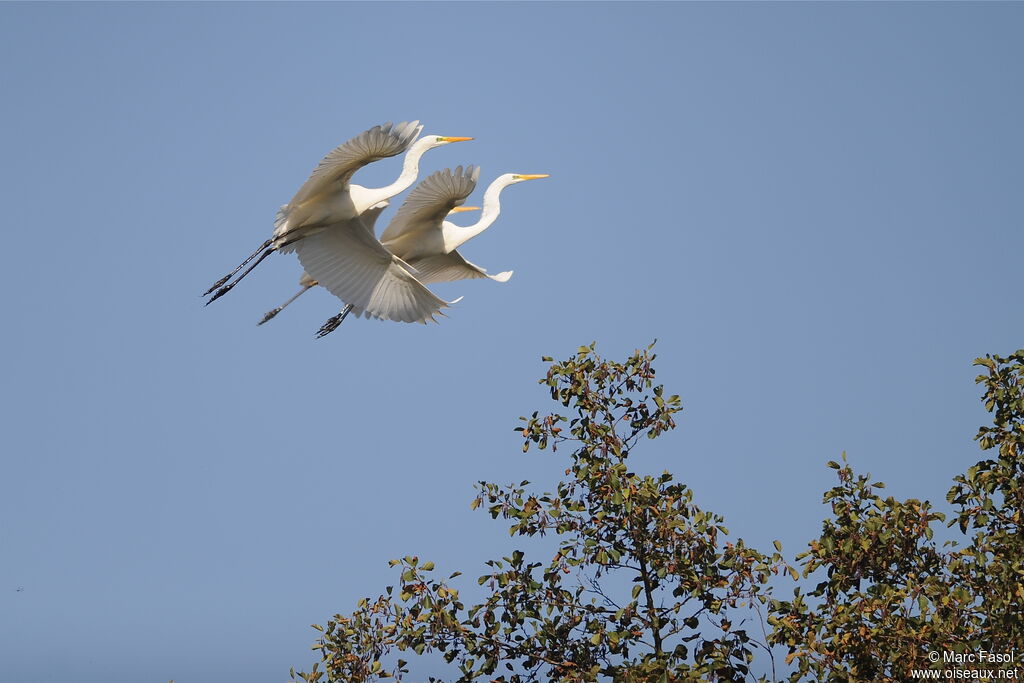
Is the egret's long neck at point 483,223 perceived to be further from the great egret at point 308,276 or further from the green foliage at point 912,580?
the green foliage at point 912,580

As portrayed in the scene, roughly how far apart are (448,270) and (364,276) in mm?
2667

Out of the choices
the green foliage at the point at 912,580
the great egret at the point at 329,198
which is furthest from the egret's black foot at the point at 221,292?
the green foliage at the point at 912,580

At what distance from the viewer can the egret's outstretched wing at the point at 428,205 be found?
1600 cm

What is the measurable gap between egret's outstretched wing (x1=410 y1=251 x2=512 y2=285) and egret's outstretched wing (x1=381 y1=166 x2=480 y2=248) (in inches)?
23.5

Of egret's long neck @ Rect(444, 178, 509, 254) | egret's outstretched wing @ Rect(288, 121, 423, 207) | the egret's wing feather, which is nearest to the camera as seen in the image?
egret's outstretched wing @ Rect(288, 121, 423, 207)

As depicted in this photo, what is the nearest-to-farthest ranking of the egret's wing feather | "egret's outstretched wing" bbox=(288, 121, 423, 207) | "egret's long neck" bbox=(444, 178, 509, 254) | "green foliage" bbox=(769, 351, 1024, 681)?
1. "green foliage" bbox=(769, 351, 1024, 681)
2. "egret's outstretched wing" bbox=(288, 121, 423, 207)
3. the egret's wing feather
4. "egret's long neck" bbox=(444, 178, 509, 254)

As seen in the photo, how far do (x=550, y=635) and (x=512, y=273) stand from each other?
10.1 meters

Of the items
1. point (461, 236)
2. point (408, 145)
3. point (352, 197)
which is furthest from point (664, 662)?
point (461, 236)

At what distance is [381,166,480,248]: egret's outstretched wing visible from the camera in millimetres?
16000

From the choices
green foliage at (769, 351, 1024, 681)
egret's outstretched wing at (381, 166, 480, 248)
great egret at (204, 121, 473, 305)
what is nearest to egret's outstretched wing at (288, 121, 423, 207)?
great egret at (204, 121, 473, 305)

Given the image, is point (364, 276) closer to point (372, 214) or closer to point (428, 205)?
point (372, 214)

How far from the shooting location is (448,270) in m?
18.7

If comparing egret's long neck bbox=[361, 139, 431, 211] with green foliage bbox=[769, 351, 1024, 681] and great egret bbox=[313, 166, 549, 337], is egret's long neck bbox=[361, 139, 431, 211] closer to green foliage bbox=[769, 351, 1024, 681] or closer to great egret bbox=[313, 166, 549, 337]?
great egret bbox=[313, 166, 549, 337]

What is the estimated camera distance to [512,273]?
60.0ft
